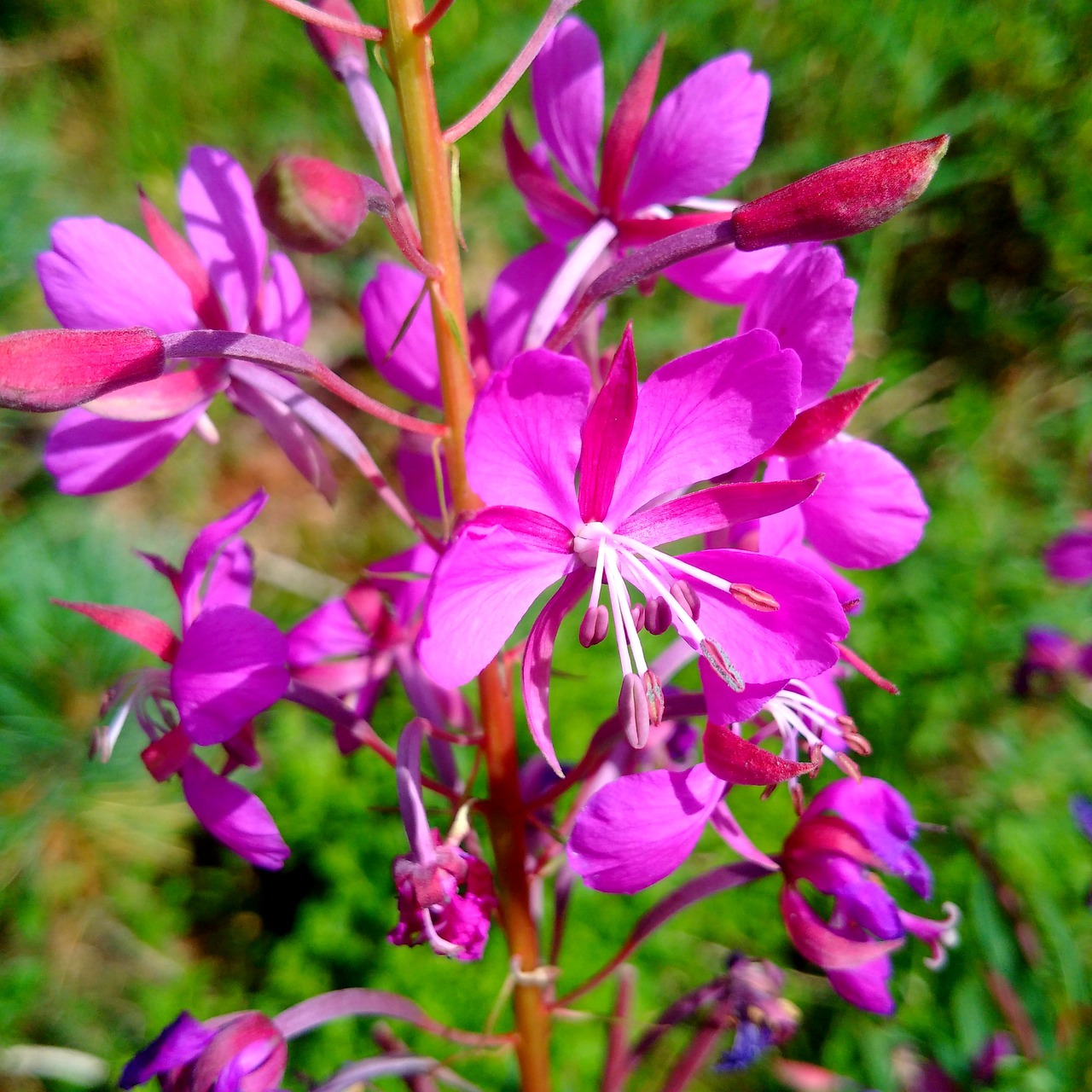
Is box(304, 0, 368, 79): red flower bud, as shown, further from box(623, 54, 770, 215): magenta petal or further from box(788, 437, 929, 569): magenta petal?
box(788, 437, 929, 569): magenta petal

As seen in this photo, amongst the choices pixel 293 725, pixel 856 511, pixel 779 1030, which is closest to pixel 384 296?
pixel 856 511

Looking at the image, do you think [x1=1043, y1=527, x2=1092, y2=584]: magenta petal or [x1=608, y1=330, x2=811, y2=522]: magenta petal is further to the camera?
[x1=1043, y1=527, x2=1092, y2=584]: magenta petal

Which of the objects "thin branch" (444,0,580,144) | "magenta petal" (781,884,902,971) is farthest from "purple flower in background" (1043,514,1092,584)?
"thin branch" (444,0,580,144)

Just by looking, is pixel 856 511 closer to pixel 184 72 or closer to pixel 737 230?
pixel 737 230

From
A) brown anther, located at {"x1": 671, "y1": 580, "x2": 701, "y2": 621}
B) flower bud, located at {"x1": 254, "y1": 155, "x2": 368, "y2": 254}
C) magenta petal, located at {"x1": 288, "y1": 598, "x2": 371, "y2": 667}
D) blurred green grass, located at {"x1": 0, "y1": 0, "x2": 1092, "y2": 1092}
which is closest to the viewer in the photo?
flower bud, located at {"x1": 254, "y1": 155, "x2": 368, "y2": 254}

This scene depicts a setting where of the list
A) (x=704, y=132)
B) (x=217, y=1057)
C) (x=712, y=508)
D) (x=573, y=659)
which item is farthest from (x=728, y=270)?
(x=573, y=659)

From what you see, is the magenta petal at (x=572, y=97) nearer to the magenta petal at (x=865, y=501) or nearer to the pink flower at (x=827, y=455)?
the pink flower at (x=827, y=455)

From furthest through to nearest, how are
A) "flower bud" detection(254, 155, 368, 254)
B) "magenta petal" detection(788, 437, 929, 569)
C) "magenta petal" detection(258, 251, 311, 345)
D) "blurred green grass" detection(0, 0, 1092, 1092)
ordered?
"blurred green grass" detection(0, 0, 1092, 1092), "magenta petal" detection(258, 251, 311, 345), "magenta petal" detection(788, 437, 929, 569), "flower bud" detection(254, 155, 368, 254)

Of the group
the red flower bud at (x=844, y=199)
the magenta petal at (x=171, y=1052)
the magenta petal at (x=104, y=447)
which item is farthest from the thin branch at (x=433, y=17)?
the magenta petal at (x=171, y=1052)
